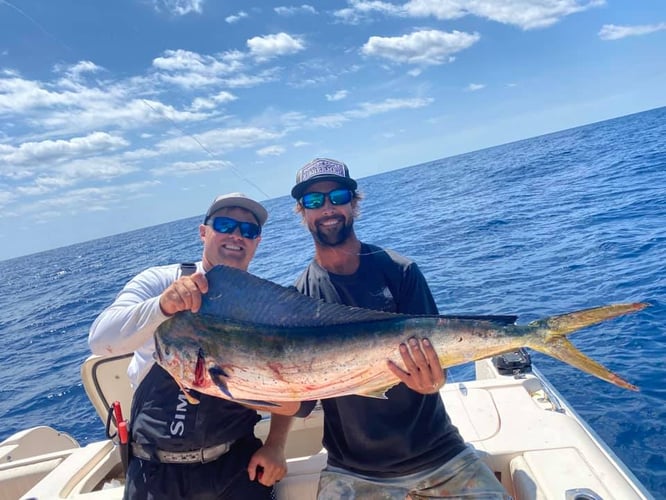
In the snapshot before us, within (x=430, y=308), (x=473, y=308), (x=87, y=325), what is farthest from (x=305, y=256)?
(x=430, y=308)

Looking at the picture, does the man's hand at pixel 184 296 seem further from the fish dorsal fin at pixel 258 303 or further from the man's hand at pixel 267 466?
the man's hand at pixel 267 466

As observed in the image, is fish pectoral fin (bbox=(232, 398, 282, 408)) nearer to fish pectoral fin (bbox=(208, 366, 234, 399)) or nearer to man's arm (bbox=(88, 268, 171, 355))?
fish pectoral fin (bbox=(208, 366, 234, 399))

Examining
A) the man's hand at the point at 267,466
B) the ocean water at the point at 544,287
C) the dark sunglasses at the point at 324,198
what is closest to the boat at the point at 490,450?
the man's hand at the point at 267,466

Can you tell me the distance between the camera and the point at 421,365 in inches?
85.4

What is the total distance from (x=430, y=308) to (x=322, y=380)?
0.94m

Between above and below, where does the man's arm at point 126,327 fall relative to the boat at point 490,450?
above

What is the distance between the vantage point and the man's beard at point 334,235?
2902 mm

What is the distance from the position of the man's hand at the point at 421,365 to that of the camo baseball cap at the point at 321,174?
4.06 ft

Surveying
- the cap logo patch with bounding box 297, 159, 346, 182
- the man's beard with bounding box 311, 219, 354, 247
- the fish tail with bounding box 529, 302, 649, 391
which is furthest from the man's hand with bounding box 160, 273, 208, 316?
the fish tail with bounding box 529, 302, 649, 391

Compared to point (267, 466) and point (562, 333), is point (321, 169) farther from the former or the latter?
point (267, 466)

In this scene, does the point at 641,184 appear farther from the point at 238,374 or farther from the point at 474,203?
the point at 238,374

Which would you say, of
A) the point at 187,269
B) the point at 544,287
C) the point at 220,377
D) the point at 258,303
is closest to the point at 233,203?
the point at 187,269

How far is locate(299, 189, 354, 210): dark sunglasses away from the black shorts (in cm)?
168

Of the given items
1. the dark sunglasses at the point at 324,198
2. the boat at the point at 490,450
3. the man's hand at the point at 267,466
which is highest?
the dark sunglasses at the point at 324,198
